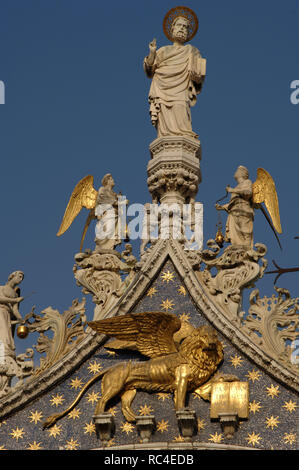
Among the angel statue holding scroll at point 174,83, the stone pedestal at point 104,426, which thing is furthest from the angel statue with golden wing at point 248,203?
the stone pedestal at point 104,426

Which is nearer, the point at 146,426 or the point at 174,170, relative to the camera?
the point at 146,426

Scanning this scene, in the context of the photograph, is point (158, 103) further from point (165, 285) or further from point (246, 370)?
point (246, 370)

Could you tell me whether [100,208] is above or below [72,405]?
above

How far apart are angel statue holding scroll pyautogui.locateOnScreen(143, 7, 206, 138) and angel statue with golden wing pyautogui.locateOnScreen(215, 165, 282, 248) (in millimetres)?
1510

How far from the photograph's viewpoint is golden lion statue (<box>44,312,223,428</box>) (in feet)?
88.4

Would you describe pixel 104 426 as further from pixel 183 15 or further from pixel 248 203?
pixel 183 15

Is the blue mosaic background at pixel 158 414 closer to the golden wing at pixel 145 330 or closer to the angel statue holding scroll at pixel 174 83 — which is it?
the golden wing at pixel 145 330

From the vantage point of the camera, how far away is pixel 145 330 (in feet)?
90.1

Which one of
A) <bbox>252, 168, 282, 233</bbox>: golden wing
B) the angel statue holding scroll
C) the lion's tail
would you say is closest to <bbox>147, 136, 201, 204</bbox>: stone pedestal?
the angel statue holding scroll

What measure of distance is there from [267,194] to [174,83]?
294cm

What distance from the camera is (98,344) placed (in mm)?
27797

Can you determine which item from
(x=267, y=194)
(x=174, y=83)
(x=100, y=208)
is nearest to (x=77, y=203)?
(x=100, y=208)

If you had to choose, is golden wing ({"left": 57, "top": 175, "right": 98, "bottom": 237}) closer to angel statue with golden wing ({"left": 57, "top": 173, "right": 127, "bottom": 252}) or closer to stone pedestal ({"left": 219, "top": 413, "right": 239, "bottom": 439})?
angel statue with golden wing ({"left": 57, "top": 173, "right": 127, "bottom": 252})
